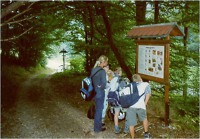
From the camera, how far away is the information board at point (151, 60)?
6.39 meters

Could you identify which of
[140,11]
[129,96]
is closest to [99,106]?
[129,96]

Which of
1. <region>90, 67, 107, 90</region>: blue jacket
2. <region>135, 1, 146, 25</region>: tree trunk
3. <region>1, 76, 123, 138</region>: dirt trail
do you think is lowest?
<region>1, 76, 123, 138</region>: dirt trail

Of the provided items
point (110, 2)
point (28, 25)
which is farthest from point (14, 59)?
point (110, 2)

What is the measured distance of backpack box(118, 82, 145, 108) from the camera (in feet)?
18.6

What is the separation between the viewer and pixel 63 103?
995cm

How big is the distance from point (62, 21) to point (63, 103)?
20.7ft

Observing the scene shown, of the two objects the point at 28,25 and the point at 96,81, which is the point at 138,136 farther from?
the point at 28,25

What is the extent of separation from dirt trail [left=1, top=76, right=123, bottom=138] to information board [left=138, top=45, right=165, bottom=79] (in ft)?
6.82

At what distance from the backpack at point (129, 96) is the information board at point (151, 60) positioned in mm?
1109

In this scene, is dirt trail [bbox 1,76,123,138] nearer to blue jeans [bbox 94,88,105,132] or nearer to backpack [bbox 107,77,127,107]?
blue jeans [bbox 94,88,105,132]

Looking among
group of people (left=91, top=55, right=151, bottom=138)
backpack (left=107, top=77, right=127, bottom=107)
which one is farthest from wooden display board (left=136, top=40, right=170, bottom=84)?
backpack (left=107, top=77, right=127, bottom=107)

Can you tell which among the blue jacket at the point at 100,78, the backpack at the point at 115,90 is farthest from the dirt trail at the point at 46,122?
the blue jacket at the point at 100,78

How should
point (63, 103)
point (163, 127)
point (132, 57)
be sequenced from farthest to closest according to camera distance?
point (132, 57), point (63, 103), point (163, 127)

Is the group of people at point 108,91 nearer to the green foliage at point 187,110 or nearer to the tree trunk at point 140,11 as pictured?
the green foliage at point 187,110
